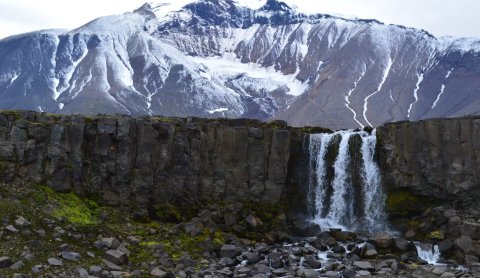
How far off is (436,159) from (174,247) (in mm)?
33707

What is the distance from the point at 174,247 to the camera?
48.8 m

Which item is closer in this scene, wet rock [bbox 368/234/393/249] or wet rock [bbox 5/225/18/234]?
wet rock [bbox 5/225/18/234]

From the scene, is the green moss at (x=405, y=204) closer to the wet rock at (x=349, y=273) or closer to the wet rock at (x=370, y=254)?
the wet rock at (x=370, y=254)

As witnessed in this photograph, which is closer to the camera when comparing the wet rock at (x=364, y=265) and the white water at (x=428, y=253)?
the wet rock at (x=364, y=265)

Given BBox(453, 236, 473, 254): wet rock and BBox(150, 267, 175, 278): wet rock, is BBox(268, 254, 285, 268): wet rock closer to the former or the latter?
BBox(150, 267, 175, 278): wet rock

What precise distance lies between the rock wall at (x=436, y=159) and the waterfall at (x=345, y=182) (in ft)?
6.50

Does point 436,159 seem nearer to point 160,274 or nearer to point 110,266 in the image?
point 160,274

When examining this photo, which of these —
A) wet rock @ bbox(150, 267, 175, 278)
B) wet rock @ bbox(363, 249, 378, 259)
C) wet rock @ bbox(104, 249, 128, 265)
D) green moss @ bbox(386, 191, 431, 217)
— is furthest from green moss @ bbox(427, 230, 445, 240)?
wet rock @ bbox(104, 249, 128, 265)

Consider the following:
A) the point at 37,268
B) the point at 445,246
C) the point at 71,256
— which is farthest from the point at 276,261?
the point at 37,268

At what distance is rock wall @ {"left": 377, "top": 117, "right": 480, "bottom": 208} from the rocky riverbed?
11367mm

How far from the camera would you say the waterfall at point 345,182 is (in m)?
63.4

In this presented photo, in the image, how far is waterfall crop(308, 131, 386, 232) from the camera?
63.4m

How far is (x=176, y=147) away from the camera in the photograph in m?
62.0

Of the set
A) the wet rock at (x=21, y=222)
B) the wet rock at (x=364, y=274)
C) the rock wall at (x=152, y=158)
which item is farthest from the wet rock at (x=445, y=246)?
the wet rock at (x=21, y=222)
